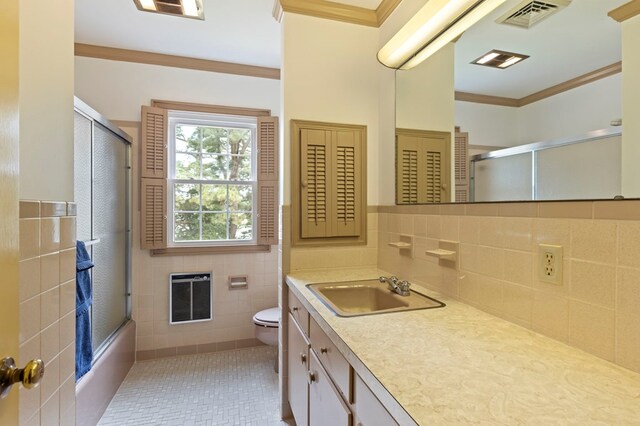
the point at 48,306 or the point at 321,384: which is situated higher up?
the point at 48,306

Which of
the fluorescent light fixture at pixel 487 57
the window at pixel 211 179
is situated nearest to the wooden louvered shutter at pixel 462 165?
the fluorescent light fixture at pixel 487 57

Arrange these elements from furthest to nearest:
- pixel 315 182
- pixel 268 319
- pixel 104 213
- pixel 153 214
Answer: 1. pixel 153 214
2. pixel 268 319
3. pixel 104 213
4. pixel 315 182

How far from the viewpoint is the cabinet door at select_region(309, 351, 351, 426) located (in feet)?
3.31

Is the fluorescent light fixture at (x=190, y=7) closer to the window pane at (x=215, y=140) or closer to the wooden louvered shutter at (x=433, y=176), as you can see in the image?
the window pane at (x=215, y=140)

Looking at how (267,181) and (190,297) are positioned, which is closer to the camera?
(190,297)

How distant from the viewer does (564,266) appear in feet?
3.08

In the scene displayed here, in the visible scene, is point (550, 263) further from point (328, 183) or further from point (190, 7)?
point (190, 7)

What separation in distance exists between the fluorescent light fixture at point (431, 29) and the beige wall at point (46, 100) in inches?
53.2

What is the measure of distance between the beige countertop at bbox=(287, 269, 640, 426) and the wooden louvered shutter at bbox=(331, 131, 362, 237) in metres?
0.87

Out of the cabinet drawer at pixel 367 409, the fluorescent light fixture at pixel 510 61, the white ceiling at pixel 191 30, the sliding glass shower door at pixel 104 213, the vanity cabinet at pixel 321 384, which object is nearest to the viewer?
the cabinet drawer at pixel 367 409

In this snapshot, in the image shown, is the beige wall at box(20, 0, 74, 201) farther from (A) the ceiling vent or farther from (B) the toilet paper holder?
(B) the toilet paper holder

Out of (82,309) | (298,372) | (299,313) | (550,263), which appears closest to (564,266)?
(550,263)

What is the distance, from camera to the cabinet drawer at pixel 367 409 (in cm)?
73

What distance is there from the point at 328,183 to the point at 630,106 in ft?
4.44
